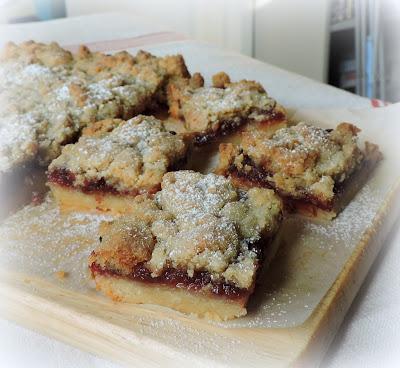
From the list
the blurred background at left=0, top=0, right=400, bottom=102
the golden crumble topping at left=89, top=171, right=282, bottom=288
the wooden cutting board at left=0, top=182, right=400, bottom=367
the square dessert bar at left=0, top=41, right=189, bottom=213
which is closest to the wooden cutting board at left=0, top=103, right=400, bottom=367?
the wooden cutting board at left=0, top=182, right=400, bottom=367

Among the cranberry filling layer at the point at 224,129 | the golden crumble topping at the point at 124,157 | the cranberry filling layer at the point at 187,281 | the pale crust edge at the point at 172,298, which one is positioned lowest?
the pale crust edge at the point at 172,298

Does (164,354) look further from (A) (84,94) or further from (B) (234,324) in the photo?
(A) (84,94)

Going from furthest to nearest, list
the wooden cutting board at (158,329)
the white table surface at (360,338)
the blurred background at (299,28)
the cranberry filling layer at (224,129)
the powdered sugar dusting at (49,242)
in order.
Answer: the blurred background at (299,28) < the cranberry filling layer at (224,129) < the powdered sugar dusting at (49,242) < the white table surface at (360,338) < the wooden cutting board at (158,329)

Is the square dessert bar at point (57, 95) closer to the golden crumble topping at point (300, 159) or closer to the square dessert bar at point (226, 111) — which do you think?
the square dessert bar at point (226, 111)

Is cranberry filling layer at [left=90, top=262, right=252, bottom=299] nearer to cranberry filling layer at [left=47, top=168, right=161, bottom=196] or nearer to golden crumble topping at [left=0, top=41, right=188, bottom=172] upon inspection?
cranberry filling layer at [left=47, top=168, right=161, bottom=196]

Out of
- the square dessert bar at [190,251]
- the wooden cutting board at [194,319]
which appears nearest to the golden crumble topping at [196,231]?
the square dessert bar at [190,251]

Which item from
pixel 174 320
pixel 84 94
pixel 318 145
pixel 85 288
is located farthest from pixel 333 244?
pixel 84 94
